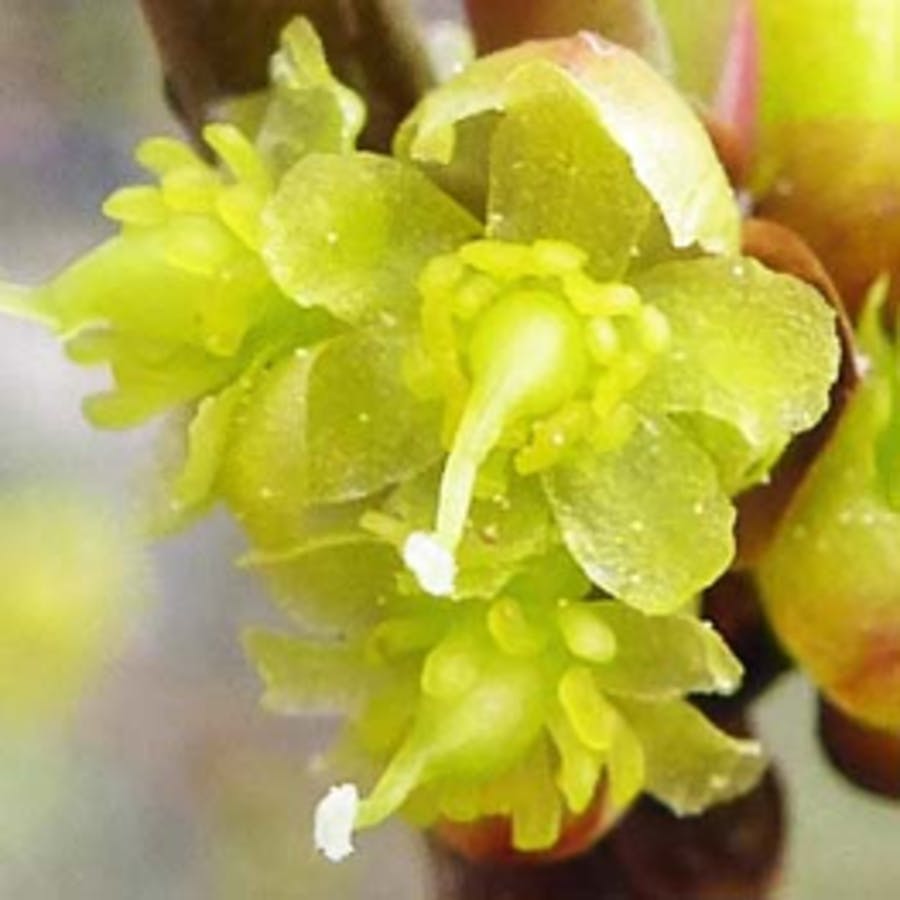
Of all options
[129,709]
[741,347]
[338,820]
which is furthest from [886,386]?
[129,709]

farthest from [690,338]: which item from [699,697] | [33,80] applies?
[33,80]

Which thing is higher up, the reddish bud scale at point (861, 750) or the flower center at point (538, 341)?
the flower center at point (538, 341)

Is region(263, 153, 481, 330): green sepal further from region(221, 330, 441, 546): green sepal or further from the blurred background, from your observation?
Result: the blurred background

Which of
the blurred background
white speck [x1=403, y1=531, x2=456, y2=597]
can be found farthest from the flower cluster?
the blurred background

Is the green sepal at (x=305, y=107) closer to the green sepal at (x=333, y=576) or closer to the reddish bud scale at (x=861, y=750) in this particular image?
the green sepal at (x=333, y=576)

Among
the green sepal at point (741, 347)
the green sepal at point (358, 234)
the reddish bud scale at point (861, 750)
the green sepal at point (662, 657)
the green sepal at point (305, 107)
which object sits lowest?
the reddish bud scale at point (861, 750)

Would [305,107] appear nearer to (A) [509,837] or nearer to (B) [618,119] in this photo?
(B) [618,119]

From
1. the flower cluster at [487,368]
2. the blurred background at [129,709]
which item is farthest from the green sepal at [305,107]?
the blurred background at [129,709]

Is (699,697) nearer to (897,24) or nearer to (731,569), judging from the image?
(731,569)
